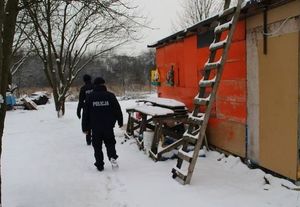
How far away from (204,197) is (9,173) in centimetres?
398

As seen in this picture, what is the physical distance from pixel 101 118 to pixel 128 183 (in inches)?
63.6

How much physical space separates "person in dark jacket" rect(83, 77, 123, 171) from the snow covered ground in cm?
34

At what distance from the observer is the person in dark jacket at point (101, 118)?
24.7 feet

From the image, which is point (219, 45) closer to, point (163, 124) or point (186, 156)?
point (186, 156)

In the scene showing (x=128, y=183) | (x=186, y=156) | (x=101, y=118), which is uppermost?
(x=101, y=118)

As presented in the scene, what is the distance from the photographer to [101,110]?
7.60 meters

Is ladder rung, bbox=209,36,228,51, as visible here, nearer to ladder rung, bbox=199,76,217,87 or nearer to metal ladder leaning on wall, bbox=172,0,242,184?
metal ladder leaning on wall, bbox=172,0,242,184

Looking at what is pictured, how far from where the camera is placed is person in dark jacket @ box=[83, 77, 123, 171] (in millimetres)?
7516

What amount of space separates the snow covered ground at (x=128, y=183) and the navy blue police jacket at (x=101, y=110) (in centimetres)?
84

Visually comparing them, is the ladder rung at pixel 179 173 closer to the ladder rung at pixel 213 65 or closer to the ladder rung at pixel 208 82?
the ladder rung at pixel 208 82

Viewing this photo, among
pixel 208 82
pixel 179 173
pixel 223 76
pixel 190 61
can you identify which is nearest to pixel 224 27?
pixel 208 82

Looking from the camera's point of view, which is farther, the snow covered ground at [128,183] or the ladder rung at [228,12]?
the ladder rung at [228,12]

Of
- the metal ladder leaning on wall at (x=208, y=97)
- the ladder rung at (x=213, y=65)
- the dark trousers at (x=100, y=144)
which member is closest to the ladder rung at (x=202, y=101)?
the metal ladder leaning on wall at (x=208, y=97)

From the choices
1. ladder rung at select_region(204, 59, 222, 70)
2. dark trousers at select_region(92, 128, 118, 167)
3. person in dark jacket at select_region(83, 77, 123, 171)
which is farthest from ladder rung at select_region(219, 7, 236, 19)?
dark trousers at select_region(92, 128, 118, 167)
